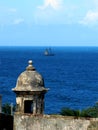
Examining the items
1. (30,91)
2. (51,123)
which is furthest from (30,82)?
(51,123)

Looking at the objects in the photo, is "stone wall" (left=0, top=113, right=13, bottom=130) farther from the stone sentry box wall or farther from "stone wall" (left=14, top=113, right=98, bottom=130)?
the stone sentry box wall

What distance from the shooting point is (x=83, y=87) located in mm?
109938

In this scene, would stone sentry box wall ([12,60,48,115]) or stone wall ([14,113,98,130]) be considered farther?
stone sentry box wall ([12,60,48,115])

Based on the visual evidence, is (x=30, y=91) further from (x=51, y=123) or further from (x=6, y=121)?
(x=51, y=123)

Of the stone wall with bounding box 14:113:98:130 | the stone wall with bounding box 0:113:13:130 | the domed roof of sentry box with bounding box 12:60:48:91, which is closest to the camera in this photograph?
the stone wall with bounding box 14:113:98:130

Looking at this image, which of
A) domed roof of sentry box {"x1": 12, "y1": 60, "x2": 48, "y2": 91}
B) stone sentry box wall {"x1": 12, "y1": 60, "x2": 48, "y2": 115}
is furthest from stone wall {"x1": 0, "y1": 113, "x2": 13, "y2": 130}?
domed roof of sentry box {"x1": 12, "y1": 60, "x2": 48, "y2": 91}

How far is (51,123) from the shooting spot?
21047 millimetres

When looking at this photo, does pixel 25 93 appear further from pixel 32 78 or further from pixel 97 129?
pixel 97 129

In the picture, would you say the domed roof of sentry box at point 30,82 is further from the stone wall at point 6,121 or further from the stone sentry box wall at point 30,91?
the stone wall at point 6,121

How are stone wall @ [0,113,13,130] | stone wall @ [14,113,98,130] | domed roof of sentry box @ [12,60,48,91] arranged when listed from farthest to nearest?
domed roof of sentry box @ [12,60,48,91], stone wall @ [0,113,13,130], stone wall @ [14,113,98,130]

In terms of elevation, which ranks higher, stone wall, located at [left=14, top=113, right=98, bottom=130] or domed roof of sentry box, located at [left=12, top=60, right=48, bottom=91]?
domed roof of sentry box, located at [left=12, top=60, right=48, bottom=91]

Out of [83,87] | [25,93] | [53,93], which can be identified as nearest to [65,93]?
[53,93]

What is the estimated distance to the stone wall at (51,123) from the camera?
20484 millimetres

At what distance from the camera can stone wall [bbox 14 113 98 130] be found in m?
20.5
